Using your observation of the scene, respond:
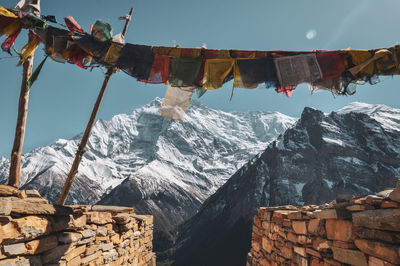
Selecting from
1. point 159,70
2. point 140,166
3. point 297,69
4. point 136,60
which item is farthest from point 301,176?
point 140,166

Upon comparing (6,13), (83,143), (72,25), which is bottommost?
(83,143)

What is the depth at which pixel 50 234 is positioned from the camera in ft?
11.7

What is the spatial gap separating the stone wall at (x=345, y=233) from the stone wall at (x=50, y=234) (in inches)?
171

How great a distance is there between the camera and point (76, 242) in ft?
14.1

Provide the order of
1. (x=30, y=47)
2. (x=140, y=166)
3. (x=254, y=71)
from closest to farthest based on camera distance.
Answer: (x=30, y=47) < (x=254, y=71) < (x=140, y=166)

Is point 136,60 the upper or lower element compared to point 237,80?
upper

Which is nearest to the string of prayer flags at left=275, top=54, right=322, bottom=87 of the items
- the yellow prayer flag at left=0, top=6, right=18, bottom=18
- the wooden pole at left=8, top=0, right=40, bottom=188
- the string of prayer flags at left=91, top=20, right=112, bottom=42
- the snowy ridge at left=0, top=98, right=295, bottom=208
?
the string of prayer flags at left=91, top=20, right=112, bottom=42

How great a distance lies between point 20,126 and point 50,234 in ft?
6.91

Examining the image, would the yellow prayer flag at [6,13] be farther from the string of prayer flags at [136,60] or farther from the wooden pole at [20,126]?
the string of prayer flags at [136,60]

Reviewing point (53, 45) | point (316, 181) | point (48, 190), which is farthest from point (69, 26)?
point (48, 190)

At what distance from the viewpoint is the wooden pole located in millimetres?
4012

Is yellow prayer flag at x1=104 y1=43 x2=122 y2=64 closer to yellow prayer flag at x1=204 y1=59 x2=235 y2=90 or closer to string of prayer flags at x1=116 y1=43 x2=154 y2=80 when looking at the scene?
string of prayer flags at x1=116 y1=43 x2=154 y2=80

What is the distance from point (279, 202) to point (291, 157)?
21085mm

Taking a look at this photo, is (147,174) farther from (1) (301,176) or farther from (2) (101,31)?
(2) (101,31)
